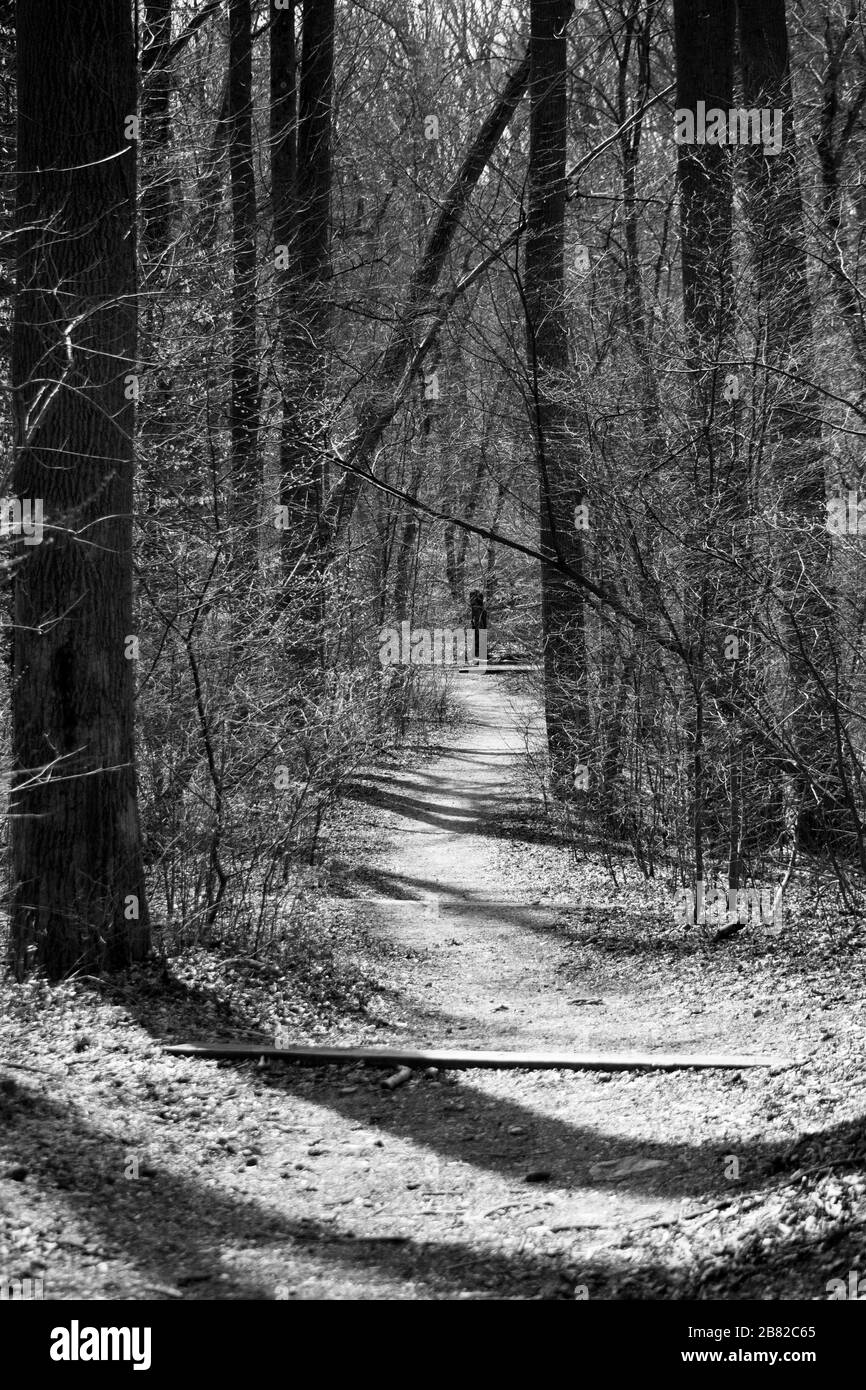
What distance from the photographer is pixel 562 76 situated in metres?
14.6

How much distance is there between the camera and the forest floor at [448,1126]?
406 cm

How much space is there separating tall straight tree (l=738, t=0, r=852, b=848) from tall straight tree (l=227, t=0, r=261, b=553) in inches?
153

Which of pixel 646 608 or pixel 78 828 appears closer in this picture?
pixel 78 828

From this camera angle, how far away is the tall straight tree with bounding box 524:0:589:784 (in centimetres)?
1037

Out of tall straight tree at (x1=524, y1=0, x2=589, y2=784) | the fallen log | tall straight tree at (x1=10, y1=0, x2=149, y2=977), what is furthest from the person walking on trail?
the fallen log

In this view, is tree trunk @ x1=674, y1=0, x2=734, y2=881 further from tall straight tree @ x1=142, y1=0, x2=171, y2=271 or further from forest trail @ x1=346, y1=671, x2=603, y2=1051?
tall straight tree @ x1=142, y1=0, x2=171, y2=271

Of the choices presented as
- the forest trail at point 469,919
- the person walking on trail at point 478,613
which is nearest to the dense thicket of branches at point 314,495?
the forest trail at point 469,919

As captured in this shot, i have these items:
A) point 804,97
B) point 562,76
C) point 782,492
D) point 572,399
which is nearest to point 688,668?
point 782,492

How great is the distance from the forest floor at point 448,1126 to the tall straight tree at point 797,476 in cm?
113

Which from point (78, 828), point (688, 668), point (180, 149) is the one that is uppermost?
point (180, 149)

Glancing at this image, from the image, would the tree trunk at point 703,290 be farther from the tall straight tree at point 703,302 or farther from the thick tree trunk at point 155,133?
the thick tree trunk at point 155,133

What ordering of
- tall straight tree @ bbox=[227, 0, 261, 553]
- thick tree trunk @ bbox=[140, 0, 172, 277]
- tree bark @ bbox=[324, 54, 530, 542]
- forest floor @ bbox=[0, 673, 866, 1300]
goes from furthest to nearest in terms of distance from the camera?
tree bark @ bbox=[324, 54, 530, 542], tall straight tree @ bbox=[227, 0, 261, 553], thick tree trunk @ bbox=[140, 0, 172, 277], forest floor @ bbox=[0, 673, 866, 1300]
